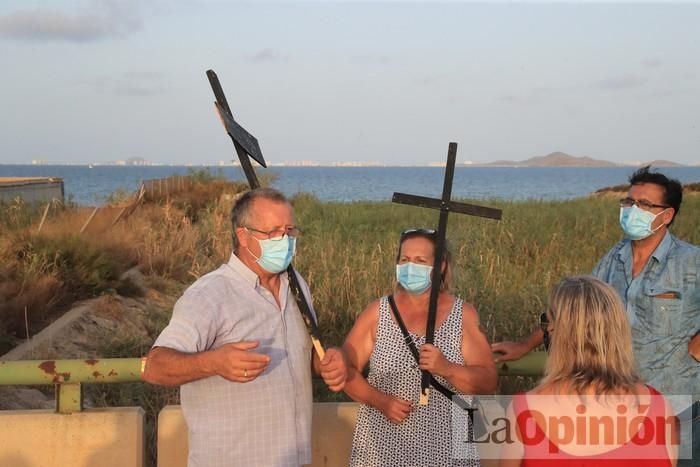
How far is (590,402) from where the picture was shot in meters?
2.84

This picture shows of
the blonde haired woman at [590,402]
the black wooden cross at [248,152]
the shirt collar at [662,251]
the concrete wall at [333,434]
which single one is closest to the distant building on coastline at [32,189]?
the concrete wall at [333,434]

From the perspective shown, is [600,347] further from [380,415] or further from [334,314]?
[334,314]

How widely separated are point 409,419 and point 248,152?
1276 millimetres

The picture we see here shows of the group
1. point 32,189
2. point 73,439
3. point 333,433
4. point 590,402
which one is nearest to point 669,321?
point 590,402

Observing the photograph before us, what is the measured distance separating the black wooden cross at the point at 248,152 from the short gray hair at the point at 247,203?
0.08 metres

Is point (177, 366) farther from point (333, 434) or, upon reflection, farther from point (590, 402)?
point (590, 402)

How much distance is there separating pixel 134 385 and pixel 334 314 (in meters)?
2.54

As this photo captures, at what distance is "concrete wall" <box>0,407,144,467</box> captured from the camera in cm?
393

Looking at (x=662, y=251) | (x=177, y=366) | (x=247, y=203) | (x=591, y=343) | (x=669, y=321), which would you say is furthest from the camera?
(x=662, y=251)

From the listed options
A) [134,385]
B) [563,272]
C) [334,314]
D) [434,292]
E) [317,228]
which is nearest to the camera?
[434,292]

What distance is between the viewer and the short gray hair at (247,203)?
Result: 341 centimetres

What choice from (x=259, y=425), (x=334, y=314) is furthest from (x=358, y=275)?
(x=259, y=425)

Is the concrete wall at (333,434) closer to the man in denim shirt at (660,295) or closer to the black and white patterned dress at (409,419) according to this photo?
the black and white patterned dress at (409,419)

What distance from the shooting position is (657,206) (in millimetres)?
3803
